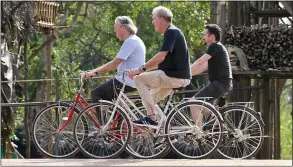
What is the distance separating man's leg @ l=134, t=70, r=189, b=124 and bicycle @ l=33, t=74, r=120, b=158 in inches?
38.8

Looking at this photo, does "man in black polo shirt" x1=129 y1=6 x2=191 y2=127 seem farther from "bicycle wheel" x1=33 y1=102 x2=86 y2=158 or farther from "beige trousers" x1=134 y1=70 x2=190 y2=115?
"bicycle wheel" x1=33 y1=102 x2=86 y2=158

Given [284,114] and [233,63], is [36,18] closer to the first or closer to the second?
[233,63]

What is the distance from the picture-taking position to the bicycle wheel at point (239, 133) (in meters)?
13.7

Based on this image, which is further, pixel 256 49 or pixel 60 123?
pixel 256 49

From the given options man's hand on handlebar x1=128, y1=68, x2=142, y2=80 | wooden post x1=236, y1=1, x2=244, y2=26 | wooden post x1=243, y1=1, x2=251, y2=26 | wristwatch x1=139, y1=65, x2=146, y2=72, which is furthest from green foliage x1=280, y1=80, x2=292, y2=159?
wristwatch x1=139, y1=65, x2=146, y2=72

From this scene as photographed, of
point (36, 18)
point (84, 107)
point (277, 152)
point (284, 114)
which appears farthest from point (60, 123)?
point (284, 114)

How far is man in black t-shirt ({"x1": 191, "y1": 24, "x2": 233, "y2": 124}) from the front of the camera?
45.2ft

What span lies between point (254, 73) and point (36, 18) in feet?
20.4

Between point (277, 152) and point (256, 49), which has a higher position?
A: point (256, 49)

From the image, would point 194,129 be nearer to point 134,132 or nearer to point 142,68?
point 134,132

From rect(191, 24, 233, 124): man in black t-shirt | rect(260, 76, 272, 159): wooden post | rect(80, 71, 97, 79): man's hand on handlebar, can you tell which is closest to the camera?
rect(80, 71, 97, 79): man's hand on handlebar

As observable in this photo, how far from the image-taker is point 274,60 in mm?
22141

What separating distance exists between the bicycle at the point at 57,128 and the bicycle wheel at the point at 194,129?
1.22 meters

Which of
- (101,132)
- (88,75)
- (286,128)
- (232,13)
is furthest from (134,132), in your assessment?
(286,128)
